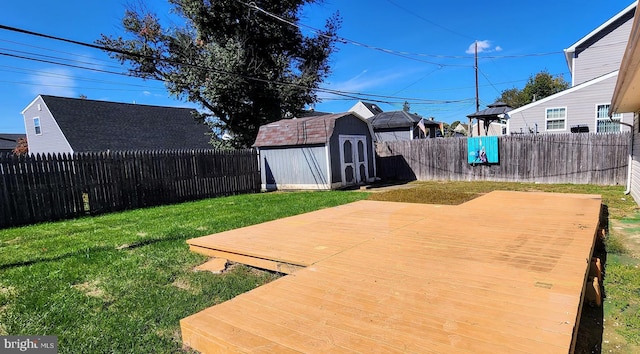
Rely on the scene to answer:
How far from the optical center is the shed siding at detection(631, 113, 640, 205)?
7.51m

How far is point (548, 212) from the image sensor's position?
530 centimetres

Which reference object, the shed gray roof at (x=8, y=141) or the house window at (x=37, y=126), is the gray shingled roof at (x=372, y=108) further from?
the shed gray roof at (x=8, y=141)

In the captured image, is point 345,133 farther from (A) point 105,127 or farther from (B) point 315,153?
(A) point 105,127

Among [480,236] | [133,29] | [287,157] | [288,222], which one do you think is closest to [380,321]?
[480,236]

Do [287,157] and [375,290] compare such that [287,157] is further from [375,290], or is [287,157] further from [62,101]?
[62,101]

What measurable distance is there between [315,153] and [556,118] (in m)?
10.2

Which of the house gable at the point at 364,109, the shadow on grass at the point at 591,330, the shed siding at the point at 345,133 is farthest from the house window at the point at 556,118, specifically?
the house gable at the point at 364,109

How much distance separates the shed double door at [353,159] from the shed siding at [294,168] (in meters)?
1.03

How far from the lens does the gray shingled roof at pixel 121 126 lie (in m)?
17.8

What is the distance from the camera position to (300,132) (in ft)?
40.7

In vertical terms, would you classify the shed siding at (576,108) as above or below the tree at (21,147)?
below

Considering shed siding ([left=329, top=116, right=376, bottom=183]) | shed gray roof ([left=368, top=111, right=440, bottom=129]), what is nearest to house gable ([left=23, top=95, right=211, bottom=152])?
shed siding ([left=329, top=116, right=376, bottom=183])

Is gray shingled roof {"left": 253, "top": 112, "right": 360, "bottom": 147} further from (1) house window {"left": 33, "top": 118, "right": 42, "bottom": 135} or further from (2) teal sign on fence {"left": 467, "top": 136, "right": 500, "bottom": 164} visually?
(1) house window {"left": 33, "top": 118, "right": 42, "bottom": 135}

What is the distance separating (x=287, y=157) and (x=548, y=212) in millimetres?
9011
